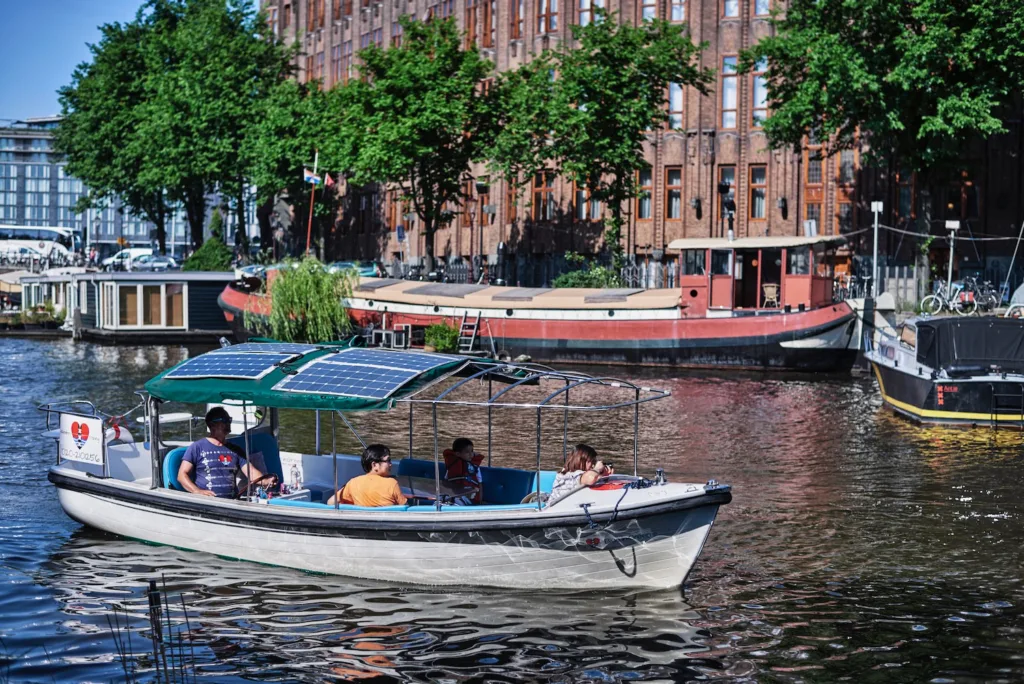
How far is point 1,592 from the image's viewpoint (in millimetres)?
15789

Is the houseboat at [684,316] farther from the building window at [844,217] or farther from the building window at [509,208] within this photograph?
the building window at [509,208]

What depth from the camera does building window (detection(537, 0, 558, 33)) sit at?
63281 millimetres

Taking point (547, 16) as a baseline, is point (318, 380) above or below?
below

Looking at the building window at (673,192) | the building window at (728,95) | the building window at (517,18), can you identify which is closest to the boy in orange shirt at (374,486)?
the building window at (728,95)

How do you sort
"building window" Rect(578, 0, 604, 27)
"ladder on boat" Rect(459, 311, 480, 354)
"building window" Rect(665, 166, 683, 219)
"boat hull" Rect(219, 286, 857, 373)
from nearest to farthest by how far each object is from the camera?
1. "boat hull" Rect(219, 286, 857, 373)
2. "ladder on boat" Rect(459, 311, 480, 354)
3. "building window" Rect(665, 166, 683, 219)
4. "building window" Rect(578, 0, 604, 27)

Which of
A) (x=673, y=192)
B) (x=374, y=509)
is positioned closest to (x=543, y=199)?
(x=673, y=192)

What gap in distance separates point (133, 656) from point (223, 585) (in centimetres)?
287

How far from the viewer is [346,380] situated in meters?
16.5

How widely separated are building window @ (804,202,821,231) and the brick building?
0.17 feet

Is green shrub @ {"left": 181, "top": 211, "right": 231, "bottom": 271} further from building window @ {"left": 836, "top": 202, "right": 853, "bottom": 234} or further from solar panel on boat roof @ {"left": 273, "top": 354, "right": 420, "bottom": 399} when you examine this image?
solar panel on boat roof @ {"left": 273, "top": 354, "right": 420, "bottom": 399}

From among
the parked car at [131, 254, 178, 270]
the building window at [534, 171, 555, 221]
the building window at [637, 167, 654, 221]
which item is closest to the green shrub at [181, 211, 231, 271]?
the parked car at [131, 254, 178, 270]

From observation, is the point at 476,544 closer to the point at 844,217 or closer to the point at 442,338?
the point at 442,338

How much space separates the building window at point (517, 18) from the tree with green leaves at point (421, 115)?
5703 millimetres

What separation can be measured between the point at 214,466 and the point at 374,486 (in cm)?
239
